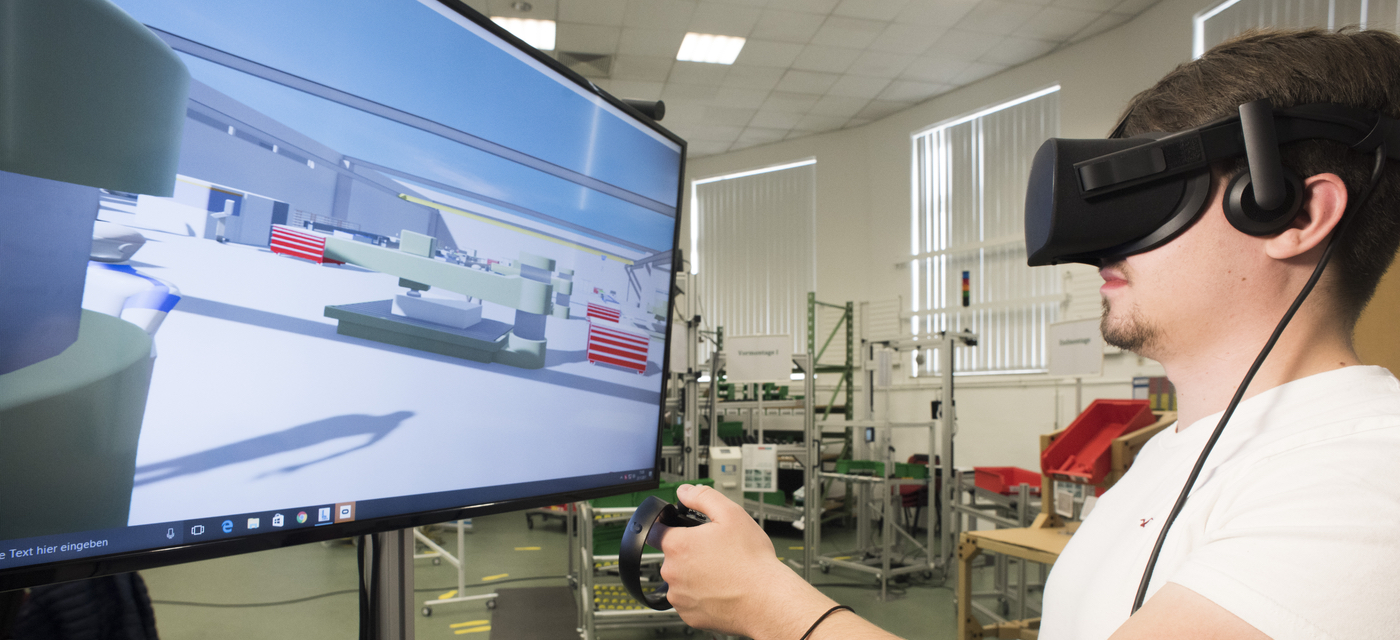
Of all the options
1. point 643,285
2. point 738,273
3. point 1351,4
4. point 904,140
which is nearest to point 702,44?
point 904,140

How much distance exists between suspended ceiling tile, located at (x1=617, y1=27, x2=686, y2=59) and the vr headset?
6.05 metres

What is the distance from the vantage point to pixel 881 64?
22.3ft

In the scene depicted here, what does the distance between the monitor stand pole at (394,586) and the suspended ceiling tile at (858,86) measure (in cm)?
715

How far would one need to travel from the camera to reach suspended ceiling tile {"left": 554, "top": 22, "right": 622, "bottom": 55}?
6.18 metres

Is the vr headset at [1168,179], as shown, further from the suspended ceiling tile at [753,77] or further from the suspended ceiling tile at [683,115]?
the suspended ceiling tile at [683,115]

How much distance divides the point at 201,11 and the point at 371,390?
1.10ft

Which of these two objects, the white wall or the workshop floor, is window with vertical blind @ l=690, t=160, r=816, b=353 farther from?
the workshop floor

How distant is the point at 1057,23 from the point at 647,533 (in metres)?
Answer: 6.62

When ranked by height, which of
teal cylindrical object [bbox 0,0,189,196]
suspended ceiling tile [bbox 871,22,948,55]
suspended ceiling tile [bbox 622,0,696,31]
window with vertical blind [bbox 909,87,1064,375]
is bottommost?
teal cylindrical object [bbox 0,0,189,196]

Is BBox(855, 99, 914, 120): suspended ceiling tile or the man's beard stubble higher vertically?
BBox(855, 99, 914, 120): suspended ceiling tile

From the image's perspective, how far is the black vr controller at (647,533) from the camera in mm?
746

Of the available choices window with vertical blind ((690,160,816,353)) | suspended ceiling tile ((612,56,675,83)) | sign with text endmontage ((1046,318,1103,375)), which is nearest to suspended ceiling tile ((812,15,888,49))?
suspended ceiling tile ((612,56,675,83))

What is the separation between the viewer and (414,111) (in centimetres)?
70

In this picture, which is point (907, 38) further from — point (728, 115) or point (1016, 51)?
point (728, 115)
